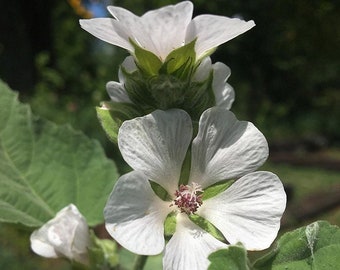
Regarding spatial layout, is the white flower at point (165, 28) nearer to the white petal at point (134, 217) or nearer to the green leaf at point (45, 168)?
the white petal at point (134, 217)

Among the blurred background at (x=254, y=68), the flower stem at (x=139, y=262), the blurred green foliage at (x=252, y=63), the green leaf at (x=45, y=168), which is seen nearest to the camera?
the flower stem at (x=139, y=262)

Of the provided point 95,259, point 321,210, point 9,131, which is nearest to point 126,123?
point 95,259

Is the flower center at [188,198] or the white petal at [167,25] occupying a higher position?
the white petal at [167,25]

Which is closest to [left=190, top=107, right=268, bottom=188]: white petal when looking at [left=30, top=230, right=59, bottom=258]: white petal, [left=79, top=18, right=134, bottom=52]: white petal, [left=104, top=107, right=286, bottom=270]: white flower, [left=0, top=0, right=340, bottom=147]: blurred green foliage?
[left=104, top=107, right=286, bottom=270]: white flower

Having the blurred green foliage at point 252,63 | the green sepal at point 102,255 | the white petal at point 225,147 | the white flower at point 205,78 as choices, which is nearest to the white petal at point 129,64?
the white flower at point 205,78

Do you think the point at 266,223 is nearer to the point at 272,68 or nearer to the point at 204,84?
the point at 204,84

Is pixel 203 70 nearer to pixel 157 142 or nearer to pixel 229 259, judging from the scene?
pixel 157 142
